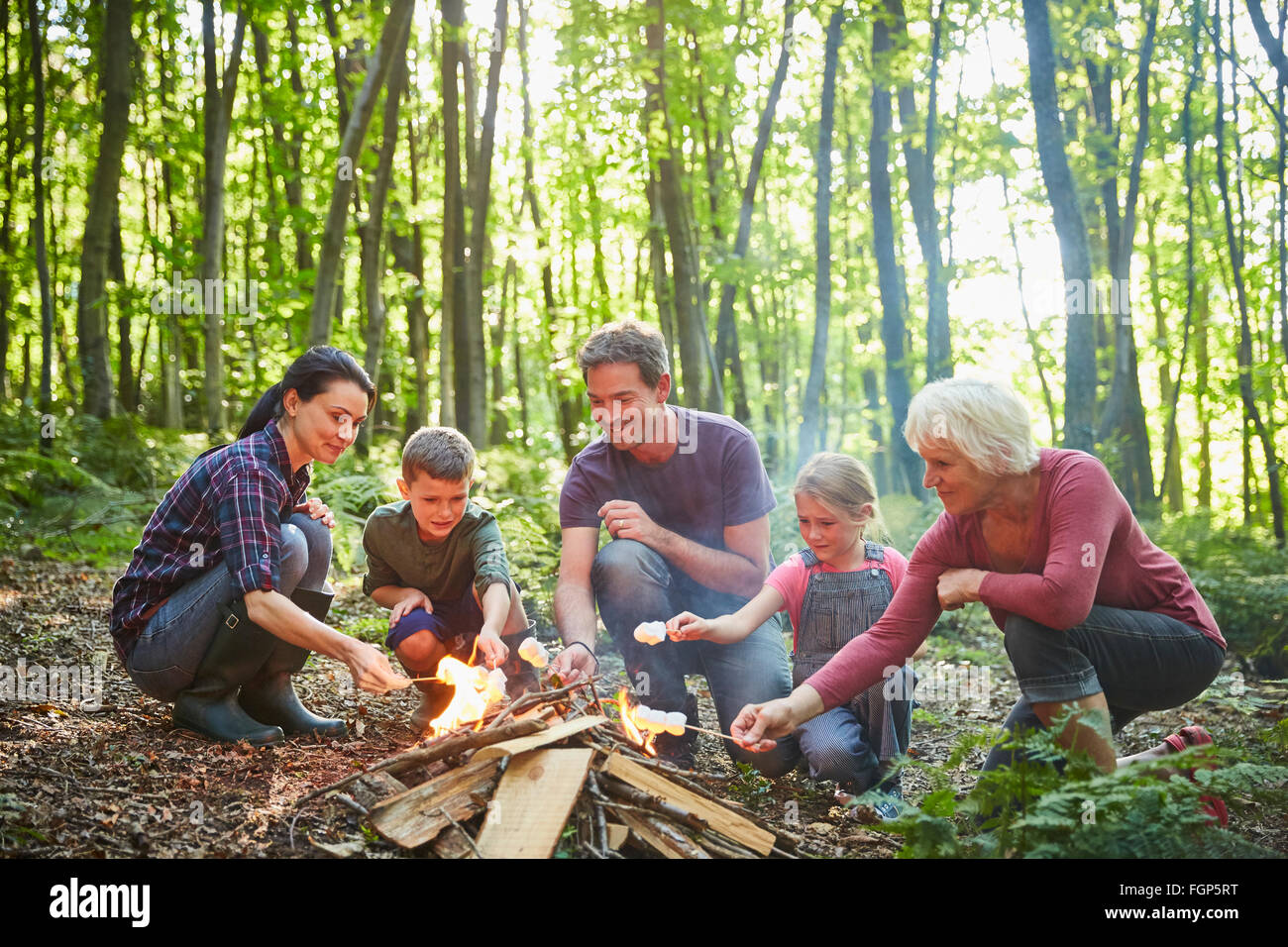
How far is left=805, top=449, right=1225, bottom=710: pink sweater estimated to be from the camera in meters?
3.11

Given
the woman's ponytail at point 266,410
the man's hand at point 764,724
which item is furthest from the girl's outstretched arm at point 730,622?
the woman's ponytail at point 266,410

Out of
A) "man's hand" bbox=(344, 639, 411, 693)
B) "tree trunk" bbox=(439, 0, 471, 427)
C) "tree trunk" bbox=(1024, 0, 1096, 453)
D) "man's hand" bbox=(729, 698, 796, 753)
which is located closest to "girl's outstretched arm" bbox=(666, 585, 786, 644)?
"man's hand" bbox=(729, 698, 796, 753)

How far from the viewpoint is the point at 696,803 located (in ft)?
9.94

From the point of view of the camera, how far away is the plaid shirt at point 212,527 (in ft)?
11.4

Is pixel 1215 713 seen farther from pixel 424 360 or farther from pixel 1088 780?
pixel 424 360

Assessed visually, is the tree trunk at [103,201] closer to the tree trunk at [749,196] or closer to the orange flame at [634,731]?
the tree trunk at [749,196]

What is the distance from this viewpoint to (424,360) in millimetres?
16906

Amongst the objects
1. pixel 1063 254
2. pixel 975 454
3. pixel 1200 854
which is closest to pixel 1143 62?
pixel 1063 254

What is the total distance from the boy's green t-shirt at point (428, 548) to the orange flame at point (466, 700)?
1.92ft

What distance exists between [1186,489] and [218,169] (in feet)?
90.3

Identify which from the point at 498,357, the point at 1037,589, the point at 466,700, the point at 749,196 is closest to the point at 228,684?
the point at 466,700

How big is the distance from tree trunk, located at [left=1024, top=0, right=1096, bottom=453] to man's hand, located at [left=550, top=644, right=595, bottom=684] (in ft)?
19.5

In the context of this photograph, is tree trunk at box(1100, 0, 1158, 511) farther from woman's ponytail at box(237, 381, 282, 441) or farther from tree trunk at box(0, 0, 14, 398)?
tree trunk at box(0, 0, 14, 398)

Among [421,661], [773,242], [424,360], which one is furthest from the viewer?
[773,242]
